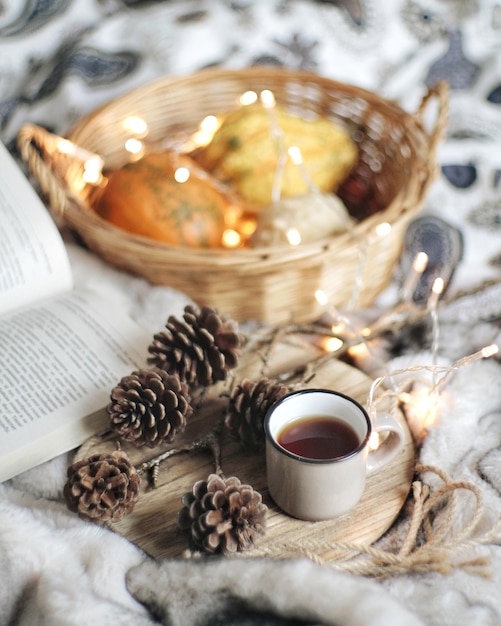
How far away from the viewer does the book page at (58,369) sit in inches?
26.0

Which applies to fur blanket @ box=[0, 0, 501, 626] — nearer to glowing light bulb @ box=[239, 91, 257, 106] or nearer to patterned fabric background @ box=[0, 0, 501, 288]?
patterned fabric background @ box=[0, 0, 501, 288]

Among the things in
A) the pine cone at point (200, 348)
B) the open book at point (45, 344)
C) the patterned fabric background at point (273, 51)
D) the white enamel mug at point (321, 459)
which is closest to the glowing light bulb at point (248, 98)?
the patterned fabric background at point (273, 51)

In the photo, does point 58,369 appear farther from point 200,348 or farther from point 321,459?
point 321,459

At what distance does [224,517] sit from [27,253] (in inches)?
17.5

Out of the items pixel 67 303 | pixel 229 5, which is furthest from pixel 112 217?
pixel 229 5

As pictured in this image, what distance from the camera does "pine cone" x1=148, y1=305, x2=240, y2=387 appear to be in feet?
2.29

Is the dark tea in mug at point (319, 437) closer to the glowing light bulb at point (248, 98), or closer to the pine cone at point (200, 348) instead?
the pine cone at point (200, 348)

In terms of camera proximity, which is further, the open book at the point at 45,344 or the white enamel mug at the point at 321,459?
the open book at the point at 45,344

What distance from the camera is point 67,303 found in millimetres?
815

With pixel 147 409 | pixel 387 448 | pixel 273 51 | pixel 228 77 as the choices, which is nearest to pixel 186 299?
pixel 147 409

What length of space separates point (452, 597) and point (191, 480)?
25 cm

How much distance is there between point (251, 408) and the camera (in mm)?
653

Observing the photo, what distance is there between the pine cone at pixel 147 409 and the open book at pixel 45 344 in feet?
0.18

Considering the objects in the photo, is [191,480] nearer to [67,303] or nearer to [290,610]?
[290,610]
